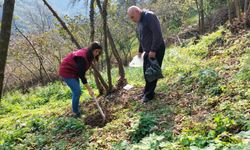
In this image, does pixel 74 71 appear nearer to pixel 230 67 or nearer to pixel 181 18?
pixel 230 67

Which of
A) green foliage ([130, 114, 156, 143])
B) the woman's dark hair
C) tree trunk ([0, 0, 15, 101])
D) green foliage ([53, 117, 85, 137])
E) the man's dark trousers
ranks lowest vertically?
green foliage ([53, 117, 85, 137])

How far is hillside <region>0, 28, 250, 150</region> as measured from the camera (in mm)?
4453

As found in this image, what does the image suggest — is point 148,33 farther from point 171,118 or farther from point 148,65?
point 171,118

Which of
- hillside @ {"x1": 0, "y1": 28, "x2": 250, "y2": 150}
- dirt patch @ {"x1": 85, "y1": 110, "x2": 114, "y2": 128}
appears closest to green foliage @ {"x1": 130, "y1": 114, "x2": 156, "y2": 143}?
hillside @ {"x1": 0, "y1": 28, "x2": 250, "y2": 150}

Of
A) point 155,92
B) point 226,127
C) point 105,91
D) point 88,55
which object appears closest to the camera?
point 226,127

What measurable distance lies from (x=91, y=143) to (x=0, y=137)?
2662 millimetres

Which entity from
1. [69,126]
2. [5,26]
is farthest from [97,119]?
[5,26]

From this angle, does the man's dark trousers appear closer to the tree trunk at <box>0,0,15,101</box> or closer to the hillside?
the hillside

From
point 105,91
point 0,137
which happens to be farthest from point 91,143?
point 105,91

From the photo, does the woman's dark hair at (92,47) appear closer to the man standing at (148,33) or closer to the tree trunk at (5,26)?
the man standing at (148,33)

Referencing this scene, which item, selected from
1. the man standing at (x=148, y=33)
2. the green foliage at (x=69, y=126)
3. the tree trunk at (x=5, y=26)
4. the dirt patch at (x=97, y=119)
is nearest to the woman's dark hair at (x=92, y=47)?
the man standing at (x=148, y=33)

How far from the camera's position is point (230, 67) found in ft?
24.6

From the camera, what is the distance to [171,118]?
5.96m

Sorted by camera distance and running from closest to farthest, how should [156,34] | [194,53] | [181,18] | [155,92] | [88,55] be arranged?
[156,34], [88,55], [155,92], [194,53], [181,18]
